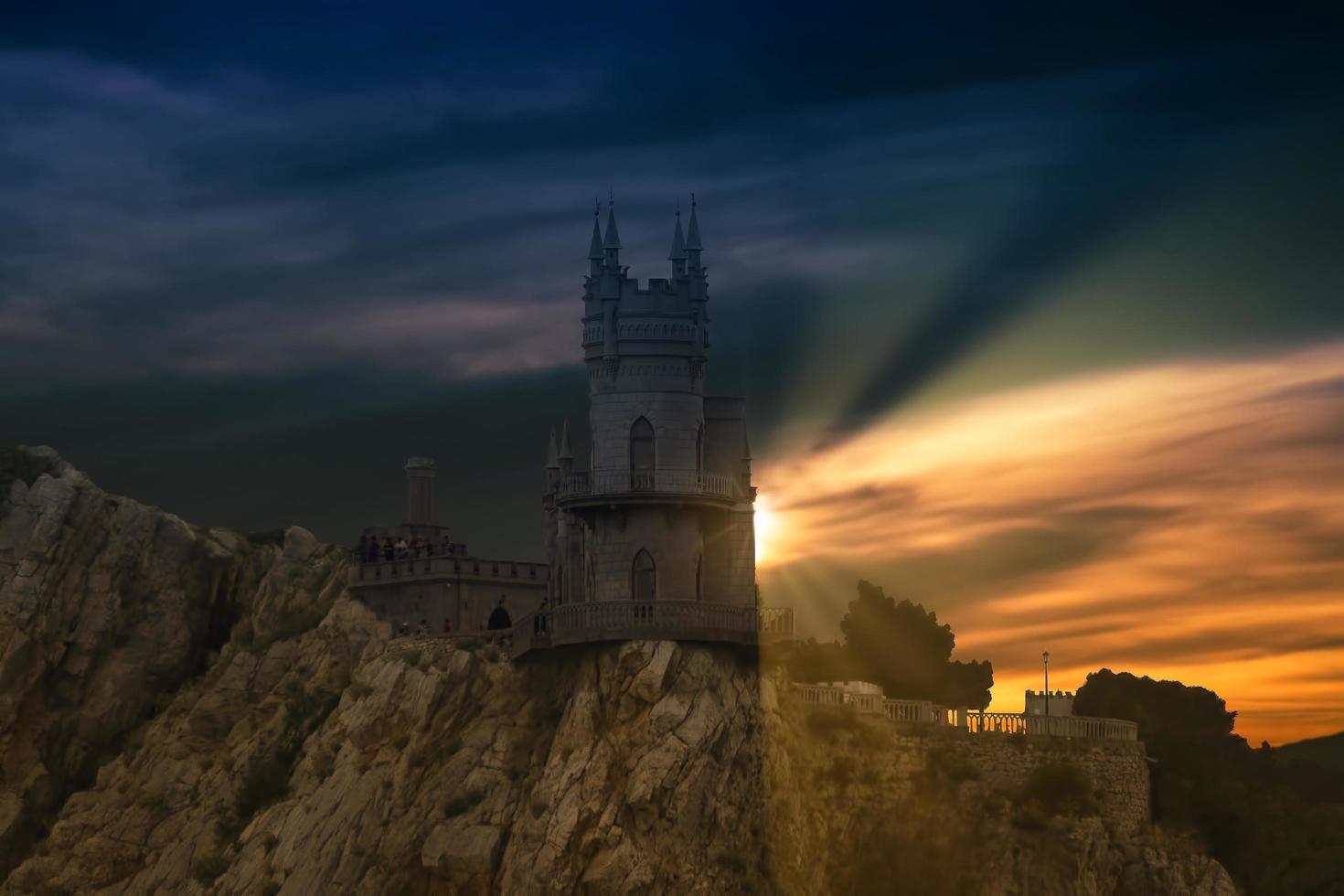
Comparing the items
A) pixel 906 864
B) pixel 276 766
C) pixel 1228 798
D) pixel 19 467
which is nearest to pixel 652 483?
pixel 906 864

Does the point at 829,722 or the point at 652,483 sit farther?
the point at 652,483

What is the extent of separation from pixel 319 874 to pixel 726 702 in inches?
627

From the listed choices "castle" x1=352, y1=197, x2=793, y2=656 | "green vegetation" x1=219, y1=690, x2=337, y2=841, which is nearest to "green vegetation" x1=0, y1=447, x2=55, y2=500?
"green vegetation" x1=219, y1=690, x2=337, y2=841

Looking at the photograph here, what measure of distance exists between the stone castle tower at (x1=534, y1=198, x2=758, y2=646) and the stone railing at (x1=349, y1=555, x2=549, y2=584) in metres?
10.2

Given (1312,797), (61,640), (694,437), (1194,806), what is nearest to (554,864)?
(694,437)

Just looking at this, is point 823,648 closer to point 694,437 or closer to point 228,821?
point 694,437

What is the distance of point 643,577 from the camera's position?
321ft

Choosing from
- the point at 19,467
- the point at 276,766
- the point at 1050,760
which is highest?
the point at 19,467

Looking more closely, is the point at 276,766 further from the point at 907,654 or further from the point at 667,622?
the point at 907,654

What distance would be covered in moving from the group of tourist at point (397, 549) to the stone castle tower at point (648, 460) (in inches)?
511

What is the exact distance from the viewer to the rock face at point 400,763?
302 ft

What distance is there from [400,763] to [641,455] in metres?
13.6

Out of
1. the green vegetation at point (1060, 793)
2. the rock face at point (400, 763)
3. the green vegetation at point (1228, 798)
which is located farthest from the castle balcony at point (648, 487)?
the green vegetation at point (1228, 798)

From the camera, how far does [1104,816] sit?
9788 cm
